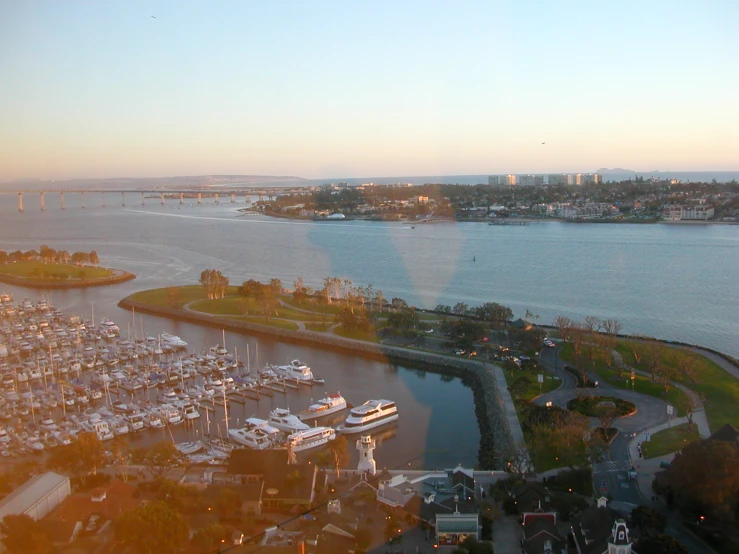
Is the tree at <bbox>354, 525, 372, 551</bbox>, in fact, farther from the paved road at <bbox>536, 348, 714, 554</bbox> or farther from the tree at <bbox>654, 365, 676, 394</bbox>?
the tree at <bbox>654, 365, 676, 394</bbox>

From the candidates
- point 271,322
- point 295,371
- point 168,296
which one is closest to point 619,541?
point 295,371

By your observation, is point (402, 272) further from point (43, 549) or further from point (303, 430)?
point (43, 549)

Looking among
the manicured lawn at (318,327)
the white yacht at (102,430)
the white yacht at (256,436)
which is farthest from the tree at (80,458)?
the manicured lawn at (318,327)

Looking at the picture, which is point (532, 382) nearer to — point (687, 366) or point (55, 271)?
point (687, 366)

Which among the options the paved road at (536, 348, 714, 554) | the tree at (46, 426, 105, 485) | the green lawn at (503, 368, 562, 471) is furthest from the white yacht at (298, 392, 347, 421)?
the tree at (46, 426, 105, 485)

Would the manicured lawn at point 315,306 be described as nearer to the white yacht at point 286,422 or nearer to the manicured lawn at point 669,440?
the white yacht at point 286,422

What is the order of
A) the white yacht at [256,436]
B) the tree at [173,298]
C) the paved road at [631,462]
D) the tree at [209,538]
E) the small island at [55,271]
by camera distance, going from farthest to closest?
the small island at [55,271]
the tree at [173,298]
the white yacht at [256,436]
the paved road at [631,462]
the tree at [209,538]
